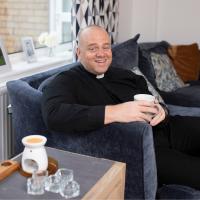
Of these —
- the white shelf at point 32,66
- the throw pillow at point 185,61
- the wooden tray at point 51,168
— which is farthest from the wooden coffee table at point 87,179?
the throw pillow at point 185,61

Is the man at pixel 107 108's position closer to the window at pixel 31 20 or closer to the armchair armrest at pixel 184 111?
the armchair armrest at pixel 184 111

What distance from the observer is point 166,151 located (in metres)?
1.83

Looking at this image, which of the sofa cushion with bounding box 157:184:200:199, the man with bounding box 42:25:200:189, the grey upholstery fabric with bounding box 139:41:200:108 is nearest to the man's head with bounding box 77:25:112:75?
the man with bounding box 42:25:200:189

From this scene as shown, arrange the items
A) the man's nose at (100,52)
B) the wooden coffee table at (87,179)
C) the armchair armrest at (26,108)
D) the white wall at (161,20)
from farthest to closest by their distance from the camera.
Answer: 1. the white wall at (161,20)
2. the man's nose at (100,52)
3. the armchair armrest at (26,108)
4. the wooden coffee table at (87,179)

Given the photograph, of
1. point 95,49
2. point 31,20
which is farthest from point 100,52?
point 31,20

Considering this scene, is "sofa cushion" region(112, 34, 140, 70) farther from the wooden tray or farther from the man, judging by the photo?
the wooden tray

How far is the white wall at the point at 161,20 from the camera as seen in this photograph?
3.78 metres

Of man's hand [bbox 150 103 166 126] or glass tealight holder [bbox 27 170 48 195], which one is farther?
man's hand [bbox 150 103 166 126]

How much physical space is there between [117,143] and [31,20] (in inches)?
60.0

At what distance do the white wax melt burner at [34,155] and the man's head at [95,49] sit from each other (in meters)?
0.70

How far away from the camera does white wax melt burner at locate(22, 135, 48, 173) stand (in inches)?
52.7

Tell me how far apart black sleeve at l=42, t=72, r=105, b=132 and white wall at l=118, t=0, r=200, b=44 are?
2208 millimetres

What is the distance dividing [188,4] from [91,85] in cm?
229

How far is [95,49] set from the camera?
1.98 m
